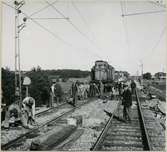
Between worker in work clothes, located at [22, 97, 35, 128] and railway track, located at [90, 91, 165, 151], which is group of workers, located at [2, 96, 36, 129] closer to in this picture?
worker in work clothes, located at [22, 97, 35, 128]

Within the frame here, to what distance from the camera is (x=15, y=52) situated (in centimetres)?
866

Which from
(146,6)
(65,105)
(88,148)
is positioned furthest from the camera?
(65,105)

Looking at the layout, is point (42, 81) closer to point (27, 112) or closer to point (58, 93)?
point (58, 93)

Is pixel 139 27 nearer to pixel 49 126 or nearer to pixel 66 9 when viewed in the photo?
pixel 66 9

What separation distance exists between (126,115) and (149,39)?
3.28 meters

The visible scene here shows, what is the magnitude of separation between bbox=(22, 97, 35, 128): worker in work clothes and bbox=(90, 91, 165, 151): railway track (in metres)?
2.25

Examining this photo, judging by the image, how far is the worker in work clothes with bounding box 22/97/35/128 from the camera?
925 cm

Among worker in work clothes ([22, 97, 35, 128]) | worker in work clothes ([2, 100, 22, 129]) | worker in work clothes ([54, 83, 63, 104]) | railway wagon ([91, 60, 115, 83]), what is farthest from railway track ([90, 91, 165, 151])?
railway wagon ([91, 60, 115, 83])

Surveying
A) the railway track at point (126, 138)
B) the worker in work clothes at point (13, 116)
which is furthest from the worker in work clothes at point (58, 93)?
the worker in work clothes at point (13, 116)

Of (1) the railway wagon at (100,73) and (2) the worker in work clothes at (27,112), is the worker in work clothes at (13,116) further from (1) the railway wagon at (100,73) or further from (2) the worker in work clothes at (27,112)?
(1) the railway wagon at (100,73)

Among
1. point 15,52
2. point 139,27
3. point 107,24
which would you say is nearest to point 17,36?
point 15,52

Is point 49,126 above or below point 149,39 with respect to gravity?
below

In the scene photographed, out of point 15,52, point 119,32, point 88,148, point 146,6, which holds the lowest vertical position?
point 88,148

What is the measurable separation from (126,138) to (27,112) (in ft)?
9.91
